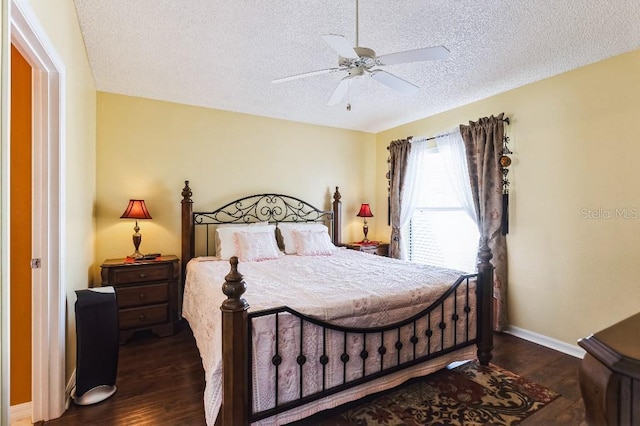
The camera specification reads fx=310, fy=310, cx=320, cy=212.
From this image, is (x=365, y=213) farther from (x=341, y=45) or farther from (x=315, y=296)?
(x=341, y=45)

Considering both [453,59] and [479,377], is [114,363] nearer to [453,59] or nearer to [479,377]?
[479,377]

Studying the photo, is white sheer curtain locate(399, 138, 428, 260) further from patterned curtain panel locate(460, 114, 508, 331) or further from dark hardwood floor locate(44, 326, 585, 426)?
dark hardwood floor locate(44, 326, 585, 426)

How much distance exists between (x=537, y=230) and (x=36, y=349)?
13.6 ft

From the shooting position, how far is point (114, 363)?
2.20 m

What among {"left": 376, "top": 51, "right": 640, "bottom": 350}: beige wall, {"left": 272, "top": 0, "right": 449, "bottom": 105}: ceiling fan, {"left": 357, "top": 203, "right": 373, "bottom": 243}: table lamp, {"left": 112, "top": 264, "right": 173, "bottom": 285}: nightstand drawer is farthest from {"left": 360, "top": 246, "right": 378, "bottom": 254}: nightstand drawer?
{"left": 272, "top": 0, "right": 449, "bottom": 105}: ceiling fan

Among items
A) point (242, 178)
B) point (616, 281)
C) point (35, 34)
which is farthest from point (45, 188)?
point (616, 281)

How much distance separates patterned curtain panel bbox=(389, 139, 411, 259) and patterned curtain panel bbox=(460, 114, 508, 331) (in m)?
1.16

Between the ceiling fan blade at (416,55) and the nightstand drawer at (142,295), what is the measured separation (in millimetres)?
2978

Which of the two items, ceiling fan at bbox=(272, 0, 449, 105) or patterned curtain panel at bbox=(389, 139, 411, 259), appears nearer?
ceiling fan at bbox=(272, 0, 449, 105)

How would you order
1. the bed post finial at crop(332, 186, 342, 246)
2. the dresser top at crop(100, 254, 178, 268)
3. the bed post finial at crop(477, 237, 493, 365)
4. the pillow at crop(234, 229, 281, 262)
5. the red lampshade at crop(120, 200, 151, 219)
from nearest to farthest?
the bed post finial at crop(477, 237, 493, 365) < the dresser top at crop(100, 254, 178, 268) < the red lampshade at crop(120, 200, 151, 219) < the pillow at crop(234, 229, 281, 262) < the bed post finial at crop(332, 186, 342, 246)

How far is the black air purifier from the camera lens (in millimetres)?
2051

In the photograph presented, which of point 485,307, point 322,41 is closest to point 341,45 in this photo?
point 322,41

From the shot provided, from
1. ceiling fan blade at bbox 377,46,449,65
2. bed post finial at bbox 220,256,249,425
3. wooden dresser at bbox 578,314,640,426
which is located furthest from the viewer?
ceiling fan blade at bbox 377,46,449,65

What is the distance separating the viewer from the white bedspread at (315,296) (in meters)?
1.74
